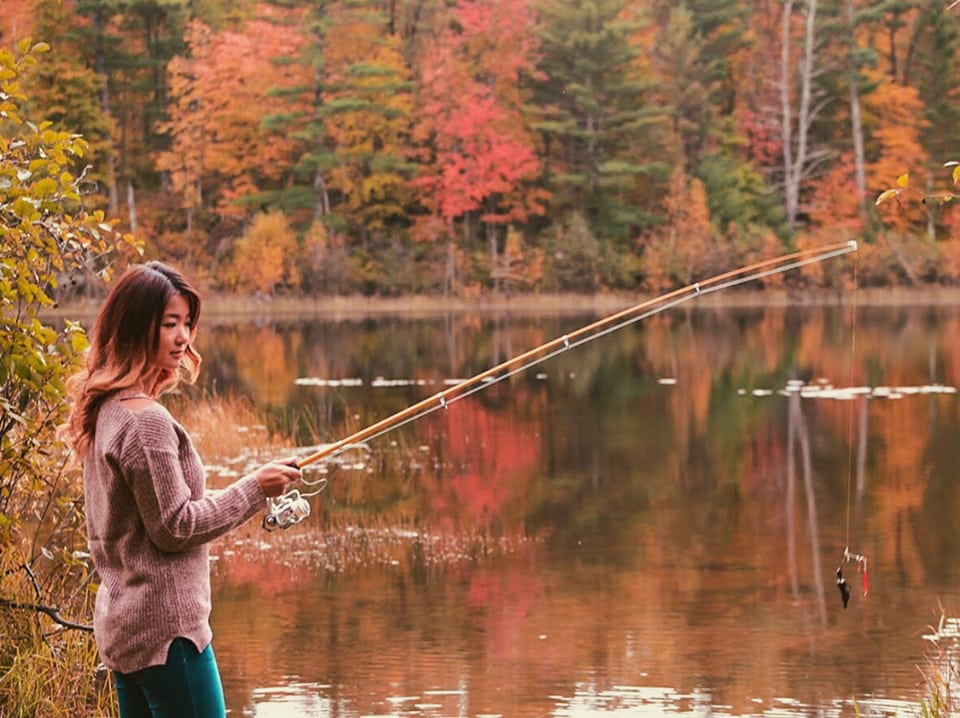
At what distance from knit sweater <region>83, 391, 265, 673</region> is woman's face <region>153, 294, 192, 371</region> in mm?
105

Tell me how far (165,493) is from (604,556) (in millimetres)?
6531

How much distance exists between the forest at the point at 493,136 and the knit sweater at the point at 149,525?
31594 millimetres

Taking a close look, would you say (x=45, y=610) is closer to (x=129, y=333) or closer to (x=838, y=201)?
(x=129, y=333)

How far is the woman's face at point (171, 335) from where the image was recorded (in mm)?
2543

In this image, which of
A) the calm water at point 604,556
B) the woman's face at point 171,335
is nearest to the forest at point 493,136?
the calm water at point 604,556

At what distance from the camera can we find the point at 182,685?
2457mm

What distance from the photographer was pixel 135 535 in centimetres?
247

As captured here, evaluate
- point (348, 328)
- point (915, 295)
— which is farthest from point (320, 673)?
point (915, 295)

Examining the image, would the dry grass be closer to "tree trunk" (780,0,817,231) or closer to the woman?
the woman

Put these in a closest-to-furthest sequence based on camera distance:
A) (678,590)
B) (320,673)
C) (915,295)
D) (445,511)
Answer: (320,673) < (678,590) < (445,511) < (915,295)

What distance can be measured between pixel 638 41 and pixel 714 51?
2028mm

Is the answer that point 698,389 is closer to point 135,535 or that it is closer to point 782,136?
point 135,535

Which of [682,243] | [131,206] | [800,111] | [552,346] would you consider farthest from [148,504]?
[800,111]

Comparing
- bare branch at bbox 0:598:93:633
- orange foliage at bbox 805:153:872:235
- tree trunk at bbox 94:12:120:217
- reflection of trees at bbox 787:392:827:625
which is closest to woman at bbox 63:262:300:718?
bare branch at bbox 0:598:93:633
